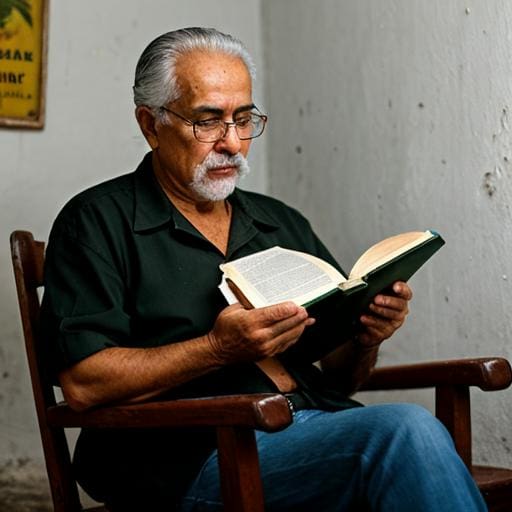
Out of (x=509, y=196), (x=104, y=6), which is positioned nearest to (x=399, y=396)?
(x=509, y=196)

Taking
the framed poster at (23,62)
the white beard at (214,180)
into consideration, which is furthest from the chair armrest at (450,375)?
the framed poster at (23,62)

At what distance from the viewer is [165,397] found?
188 centimetres

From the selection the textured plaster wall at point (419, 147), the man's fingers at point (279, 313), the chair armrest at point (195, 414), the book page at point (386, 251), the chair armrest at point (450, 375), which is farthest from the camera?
the textured plaster wall at point (419, 147)

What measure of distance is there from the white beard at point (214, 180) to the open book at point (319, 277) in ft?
0.67

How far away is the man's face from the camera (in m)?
1.97

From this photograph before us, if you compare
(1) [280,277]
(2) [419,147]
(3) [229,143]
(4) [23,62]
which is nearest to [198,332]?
(1) [280,277]

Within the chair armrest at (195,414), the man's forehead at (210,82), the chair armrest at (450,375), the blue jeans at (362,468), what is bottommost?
the blue jeans at (362,468)

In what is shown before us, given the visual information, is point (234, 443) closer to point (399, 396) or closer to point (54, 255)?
point (54, 255)

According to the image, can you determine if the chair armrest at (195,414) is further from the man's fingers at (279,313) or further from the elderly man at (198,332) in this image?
the man's fingers at (279,313)

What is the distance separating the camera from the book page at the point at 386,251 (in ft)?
5.66

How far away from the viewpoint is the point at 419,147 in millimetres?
2434

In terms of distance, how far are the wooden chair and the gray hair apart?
14.5 inches

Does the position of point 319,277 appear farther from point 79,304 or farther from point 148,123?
point 148,123

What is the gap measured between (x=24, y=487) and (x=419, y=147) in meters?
1.29
